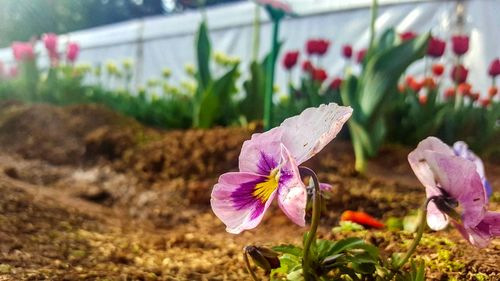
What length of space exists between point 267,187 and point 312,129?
0.09m

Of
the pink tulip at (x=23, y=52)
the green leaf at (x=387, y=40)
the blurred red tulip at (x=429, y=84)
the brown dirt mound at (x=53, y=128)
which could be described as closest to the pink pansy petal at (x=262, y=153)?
the green leaf at (x=387, y=40)

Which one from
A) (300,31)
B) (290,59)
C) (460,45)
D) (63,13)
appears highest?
(460,45)

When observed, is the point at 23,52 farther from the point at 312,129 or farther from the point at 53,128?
the point at 312,129

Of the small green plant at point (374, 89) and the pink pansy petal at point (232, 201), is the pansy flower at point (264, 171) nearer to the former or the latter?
the pink pansy petal at point (232, 201)

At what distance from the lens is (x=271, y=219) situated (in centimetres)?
160

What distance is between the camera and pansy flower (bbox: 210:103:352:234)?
65 centimetres

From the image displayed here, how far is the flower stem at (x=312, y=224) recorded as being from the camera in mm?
A: 663

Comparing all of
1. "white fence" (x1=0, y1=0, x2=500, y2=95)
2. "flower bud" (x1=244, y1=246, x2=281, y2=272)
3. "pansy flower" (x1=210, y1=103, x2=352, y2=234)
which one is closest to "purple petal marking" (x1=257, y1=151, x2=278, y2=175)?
"pansy flower" (x1=210, y1=103, x2=352, y2=234)

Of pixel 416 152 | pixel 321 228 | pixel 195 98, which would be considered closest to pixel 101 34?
pixel 195 98

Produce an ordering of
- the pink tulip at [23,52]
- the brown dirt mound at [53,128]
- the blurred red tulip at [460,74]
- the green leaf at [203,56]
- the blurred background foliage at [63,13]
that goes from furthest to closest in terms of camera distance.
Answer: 1. the blurred background foliage at [63,13]
2. the pink tulip at [23,52]
3. the green leaf at [203,56]
4. the blurred red tulip at [460,74]
5. the brown dirt mound at [53,128]

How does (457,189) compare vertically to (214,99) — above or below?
above

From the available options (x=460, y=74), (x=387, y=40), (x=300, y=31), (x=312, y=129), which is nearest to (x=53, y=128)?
(x=387, y=40)

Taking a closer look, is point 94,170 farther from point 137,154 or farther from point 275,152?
point 275,152

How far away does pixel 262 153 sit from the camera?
69 cm
